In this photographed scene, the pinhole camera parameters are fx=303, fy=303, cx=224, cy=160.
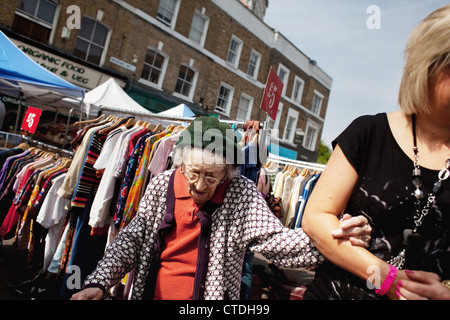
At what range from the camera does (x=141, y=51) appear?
1190cm

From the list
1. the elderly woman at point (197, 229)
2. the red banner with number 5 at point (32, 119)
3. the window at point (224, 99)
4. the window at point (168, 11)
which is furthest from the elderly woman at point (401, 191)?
the window at point (224, 99)

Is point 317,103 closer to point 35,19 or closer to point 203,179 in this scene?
point 35,19

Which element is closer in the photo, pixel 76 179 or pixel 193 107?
pixel 76 179

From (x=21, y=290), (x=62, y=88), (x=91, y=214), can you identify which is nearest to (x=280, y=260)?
(x=91, y=214)

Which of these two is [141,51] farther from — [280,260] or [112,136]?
[280,260]

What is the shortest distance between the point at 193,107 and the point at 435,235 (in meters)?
13.5

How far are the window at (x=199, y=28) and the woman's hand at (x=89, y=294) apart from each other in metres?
13.6

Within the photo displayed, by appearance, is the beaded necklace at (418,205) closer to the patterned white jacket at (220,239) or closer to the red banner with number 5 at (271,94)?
the patterned white jacket at (220,239)

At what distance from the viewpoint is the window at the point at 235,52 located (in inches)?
604

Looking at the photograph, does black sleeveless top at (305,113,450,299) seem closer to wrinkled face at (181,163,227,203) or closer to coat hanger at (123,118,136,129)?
wrinkled face at (181,163,227,203)

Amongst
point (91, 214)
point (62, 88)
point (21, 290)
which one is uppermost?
point (62, 88)

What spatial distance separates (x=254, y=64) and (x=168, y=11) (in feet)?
19.0

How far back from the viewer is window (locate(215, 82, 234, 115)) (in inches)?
604

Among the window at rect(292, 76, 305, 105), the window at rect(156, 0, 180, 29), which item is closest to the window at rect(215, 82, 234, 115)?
the window at rect(156, 0, 180, 29)
